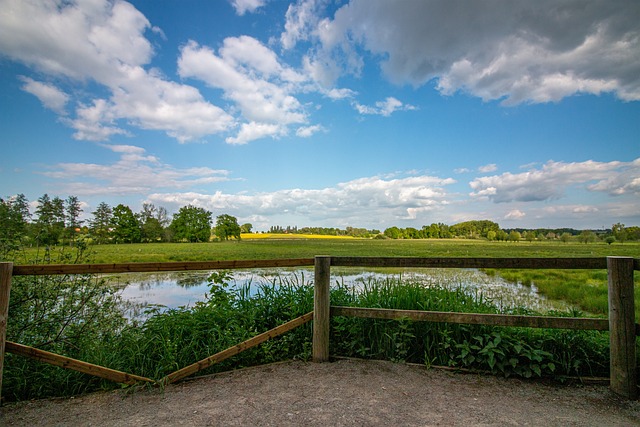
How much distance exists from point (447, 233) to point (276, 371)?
85.8 m

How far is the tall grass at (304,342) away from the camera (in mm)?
3730

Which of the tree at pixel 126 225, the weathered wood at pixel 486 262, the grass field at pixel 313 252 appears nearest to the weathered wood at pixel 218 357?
the weathered wood at pixel 486 262

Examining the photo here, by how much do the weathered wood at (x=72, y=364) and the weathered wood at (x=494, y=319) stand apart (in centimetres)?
244

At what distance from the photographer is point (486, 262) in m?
3.88

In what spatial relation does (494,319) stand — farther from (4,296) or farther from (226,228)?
(226,228)

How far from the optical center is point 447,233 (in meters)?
83.8

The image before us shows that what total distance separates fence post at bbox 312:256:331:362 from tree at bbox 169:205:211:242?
7765 cm

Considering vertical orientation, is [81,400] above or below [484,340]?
below

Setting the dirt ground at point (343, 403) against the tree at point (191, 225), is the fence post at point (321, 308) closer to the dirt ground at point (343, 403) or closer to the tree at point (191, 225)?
the dirt ground at point (343, 403)

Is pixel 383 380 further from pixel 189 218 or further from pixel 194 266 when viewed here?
pixel 189 218

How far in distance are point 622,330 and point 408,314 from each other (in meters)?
2.04

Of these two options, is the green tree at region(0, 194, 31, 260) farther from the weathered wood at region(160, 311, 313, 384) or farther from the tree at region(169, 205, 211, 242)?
the tree at region(169, 205, 211, 242)

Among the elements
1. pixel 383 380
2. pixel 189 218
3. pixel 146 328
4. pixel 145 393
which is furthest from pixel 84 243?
pixel 189 218

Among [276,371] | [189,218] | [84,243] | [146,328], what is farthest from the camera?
[189,218]
